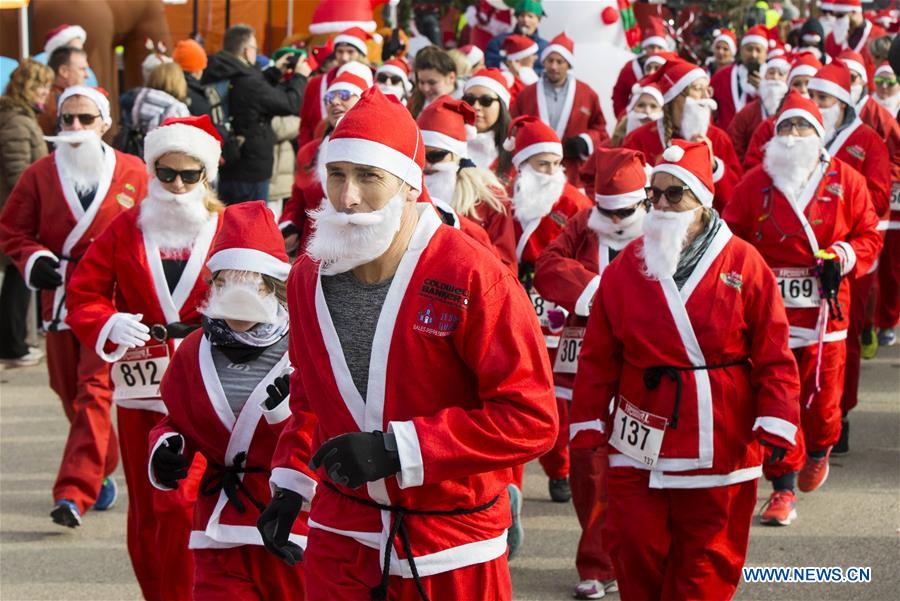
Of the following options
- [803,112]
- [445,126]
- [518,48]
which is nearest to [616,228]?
[445,126]

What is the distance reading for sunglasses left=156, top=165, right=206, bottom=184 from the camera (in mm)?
6734

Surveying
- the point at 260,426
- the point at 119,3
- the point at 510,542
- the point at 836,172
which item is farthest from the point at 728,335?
the point at 119,3

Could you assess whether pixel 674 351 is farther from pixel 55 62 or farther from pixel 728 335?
pixel 55 62

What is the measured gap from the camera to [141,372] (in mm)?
6551

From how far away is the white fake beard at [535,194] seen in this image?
7.98 metres

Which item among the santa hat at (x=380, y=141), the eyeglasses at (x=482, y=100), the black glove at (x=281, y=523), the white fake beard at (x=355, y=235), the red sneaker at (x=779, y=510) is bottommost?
the red sneaker at (x=779, y=510)

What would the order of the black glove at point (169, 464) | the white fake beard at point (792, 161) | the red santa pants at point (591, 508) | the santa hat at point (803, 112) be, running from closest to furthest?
the black glove at point (169, 464), the red santa pants at point (591, 508), the white fake beard at point (792, 161), the santa hat at point (803, 112)

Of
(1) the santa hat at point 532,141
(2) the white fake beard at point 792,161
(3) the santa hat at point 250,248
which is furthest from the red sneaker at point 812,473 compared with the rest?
(3) the santa hat at point 250,248

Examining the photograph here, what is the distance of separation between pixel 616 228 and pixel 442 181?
0.90m

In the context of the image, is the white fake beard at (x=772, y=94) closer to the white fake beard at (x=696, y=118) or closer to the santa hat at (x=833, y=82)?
the santa hat at (x=833, y=82)

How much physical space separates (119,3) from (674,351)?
1374cm

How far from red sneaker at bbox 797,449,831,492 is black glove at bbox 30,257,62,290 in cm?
409

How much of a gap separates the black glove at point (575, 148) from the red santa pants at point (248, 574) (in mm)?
6754

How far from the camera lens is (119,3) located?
18.1 m
